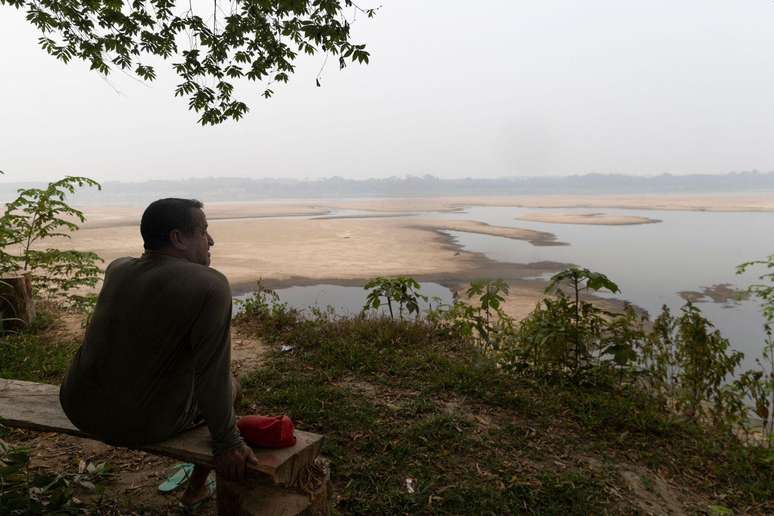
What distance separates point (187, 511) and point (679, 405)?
464cm

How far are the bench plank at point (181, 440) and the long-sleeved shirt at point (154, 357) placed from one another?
0.09 meters

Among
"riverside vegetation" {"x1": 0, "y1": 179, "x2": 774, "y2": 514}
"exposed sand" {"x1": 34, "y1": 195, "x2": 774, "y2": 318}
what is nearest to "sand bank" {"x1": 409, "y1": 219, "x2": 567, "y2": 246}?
"exposed sand" {"x1": 34, "y1": 195, "x2": 774, "y2": 318}

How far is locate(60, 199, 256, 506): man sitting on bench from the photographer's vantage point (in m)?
2.13

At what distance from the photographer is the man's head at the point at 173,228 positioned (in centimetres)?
227

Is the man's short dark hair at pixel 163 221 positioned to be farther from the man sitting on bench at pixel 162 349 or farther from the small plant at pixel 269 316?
the small plant at pixel 269 316

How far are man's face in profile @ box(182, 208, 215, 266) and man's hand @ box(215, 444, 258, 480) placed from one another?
924mm

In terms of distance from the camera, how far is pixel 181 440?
2377 mm

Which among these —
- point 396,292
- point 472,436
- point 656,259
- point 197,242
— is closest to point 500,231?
point 656,259

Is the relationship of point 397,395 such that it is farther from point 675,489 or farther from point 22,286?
point 22,286

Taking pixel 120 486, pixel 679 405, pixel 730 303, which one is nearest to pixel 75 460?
Answer: pixel 120 486

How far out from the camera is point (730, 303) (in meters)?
15.3

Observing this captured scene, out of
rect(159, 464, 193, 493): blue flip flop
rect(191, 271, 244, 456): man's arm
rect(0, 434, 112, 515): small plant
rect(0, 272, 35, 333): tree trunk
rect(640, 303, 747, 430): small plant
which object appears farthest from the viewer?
rect(0, 272, 35, 333): tree trunk

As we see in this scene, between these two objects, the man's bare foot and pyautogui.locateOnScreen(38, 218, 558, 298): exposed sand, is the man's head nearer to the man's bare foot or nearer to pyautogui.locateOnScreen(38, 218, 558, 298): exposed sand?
the man's bare foot

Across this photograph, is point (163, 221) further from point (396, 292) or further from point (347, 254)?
point (347, 254)
